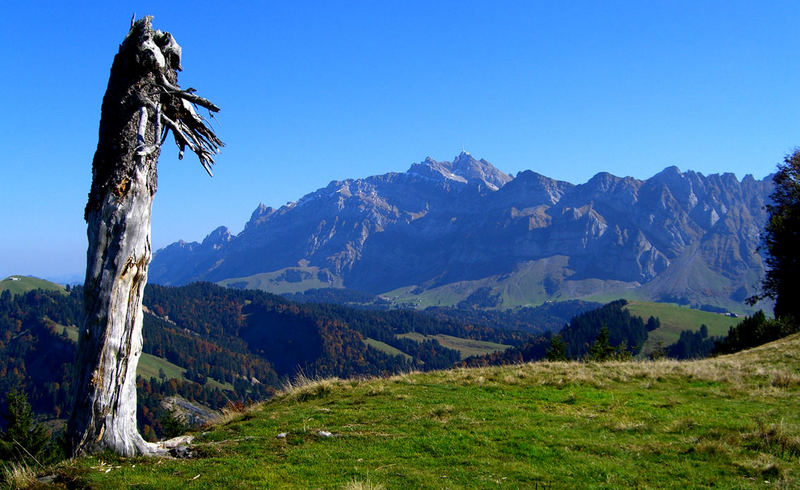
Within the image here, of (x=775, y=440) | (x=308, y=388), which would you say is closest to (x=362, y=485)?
(x=775, y=440)

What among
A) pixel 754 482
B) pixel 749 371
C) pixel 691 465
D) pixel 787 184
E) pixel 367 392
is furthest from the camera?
pixel 787 184

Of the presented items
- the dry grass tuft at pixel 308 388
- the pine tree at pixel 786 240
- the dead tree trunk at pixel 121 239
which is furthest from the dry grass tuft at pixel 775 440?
the pine tree at pixel 786 240

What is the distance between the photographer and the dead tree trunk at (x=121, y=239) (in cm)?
1273

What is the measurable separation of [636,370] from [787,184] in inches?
1442

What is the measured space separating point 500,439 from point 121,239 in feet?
38.2

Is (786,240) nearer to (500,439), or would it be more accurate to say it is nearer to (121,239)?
(500,439)

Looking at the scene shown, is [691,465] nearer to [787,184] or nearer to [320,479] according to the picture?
[320,479]

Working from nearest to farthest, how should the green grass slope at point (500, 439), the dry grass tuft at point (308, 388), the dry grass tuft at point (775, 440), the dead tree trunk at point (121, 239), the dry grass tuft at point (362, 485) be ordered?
the dry grass tuft at point (362, 485) → the green grass slope at point (500, 439) → the dry grass tuft at point (775, 440) → the dead tree trunk at point (121, 239) → the dry grass tuft at point (308, 388)

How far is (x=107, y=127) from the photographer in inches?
544

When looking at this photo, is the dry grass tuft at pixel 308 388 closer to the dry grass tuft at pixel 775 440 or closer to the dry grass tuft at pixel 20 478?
the dry grass tuft at pixel 20 478

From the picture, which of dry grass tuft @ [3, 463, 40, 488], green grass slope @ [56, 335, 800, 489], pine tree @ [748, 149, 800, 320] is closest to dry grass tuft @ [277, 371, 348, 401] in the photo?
green grass slope @ [56, 335, 800, 489]

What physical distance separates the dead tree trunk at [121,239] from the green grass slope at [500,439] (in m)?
1.17

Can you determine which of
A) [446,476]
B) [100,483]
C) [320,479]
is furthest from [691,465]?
[100,483]

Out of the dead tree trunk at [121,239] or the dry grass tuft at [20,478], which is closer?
the dry grass tuft at [20,478]
